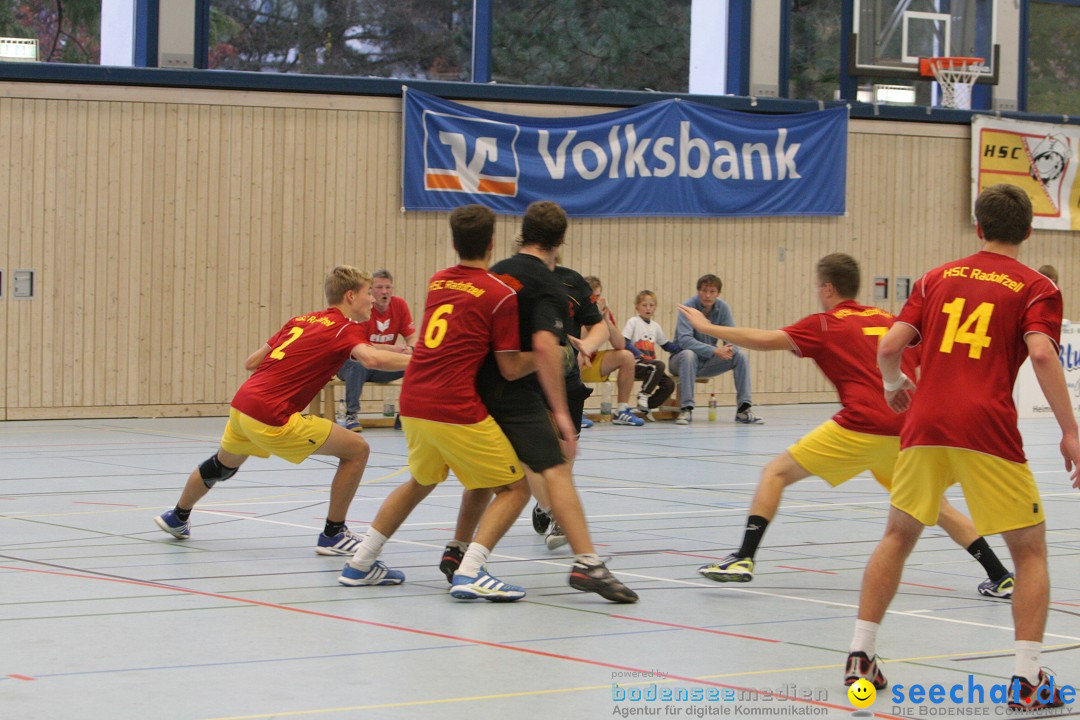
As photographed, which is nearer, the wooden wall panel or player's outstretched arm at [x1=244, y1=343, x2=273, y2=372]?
player's outstretched arm at [x1=244, y1=343, x2=273, y2=372]

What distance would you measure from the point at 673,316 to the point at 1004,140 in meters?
5.96

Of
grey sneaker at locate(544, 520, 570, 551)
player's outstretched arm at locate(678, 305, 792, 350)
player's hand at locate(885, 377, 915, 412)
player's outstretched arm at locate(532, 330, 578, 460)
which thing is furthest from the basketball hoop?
player's hand at locate(885, 377, 915, 412)

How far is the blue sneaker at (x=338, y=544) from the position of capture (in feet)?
25.7

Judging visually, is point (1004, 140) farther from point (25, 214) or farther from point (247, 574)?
point (247, 574)

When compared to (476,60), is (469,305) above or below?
below

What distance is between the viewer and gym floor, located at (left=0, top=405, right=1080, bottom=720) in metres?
4.86

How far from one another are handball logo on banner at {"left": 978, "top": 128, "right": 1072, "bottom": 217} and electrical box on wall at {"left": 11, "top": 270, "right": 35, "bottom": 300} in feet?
43.1

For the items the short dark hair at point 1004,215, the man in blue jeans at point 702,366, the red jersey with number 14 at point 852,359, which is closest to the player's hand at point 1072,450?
the short dark hair at point 1004,215

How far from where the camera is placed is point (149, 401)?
16875mm

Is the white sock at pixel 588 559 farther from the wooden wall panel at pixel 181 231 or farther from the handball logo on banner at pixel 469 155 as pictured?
the handball logo on banner at pixel 469 155

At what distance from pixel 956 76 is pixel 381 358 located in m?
16.5

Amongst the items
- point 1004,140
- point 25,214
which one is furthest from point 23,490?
point 1004,140

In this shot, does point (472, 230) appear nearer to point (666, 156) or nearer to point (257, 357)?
point (257, 357)

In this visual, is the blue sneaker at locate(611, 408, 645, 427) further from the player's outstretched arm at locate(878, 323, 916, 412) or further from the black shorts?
the player's outstretched arm at locate(878, 323, 916, 412)
